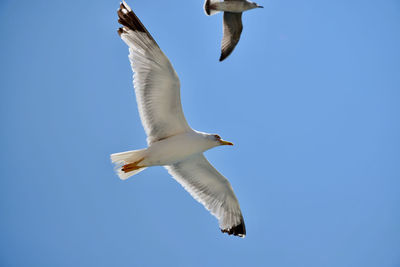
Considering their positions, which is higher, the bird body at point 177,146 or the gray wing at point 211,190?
the bird body at point 177,146

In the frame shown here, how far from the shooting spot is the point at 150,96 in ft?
18.7

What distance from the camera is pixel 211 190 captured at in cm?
679

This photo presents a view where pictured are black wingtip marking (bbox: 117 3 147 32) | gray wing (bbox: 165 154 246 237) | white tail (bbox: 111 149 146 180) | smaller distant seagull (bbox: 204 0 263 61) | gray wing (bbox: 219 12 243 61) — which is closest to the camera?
black wingtip marking (bbox: 117 3 147 32)

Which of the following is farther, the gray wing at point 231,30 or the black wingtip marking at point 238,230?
the gray wing at point 231,30

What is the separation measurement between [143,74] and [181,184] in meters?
2.15

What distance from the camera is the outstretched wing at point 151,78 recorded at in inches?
213

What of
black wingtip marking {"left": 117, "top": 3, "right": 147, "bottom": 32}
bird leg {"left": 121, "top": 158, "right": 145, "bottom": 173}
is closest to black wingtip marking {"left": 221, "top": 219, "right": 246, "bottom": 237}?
bird leg {"left": 121, "top": 158, "right": 145, "bottom": 173}

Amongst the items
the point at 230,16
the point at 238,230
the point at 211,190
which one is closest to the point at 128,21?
the point at 211,190

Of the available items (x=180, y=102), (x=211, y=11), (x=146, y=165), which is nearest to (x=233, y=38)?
(x=211, y=11)

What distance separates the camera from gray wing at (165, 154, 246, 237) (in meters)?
6.57

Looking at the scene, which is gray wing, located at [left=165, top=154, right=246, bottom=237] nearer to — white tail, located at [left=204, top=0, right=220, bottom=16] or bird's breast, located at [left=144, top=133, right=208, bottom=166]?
bird's breast, located at [left=144, top=133, right=208, bottom=166]

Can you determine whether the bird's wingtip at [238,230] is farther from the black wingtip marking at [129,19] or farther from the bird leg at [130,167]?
the black wingtip marking at [129,19]

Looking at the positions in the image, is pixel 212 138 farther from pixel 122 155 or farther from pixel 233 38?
pixel 233 38

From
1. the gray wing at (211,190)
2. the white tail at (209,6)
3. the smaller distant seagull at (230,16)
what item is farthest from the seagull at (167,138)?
the white tail at (209,6)
